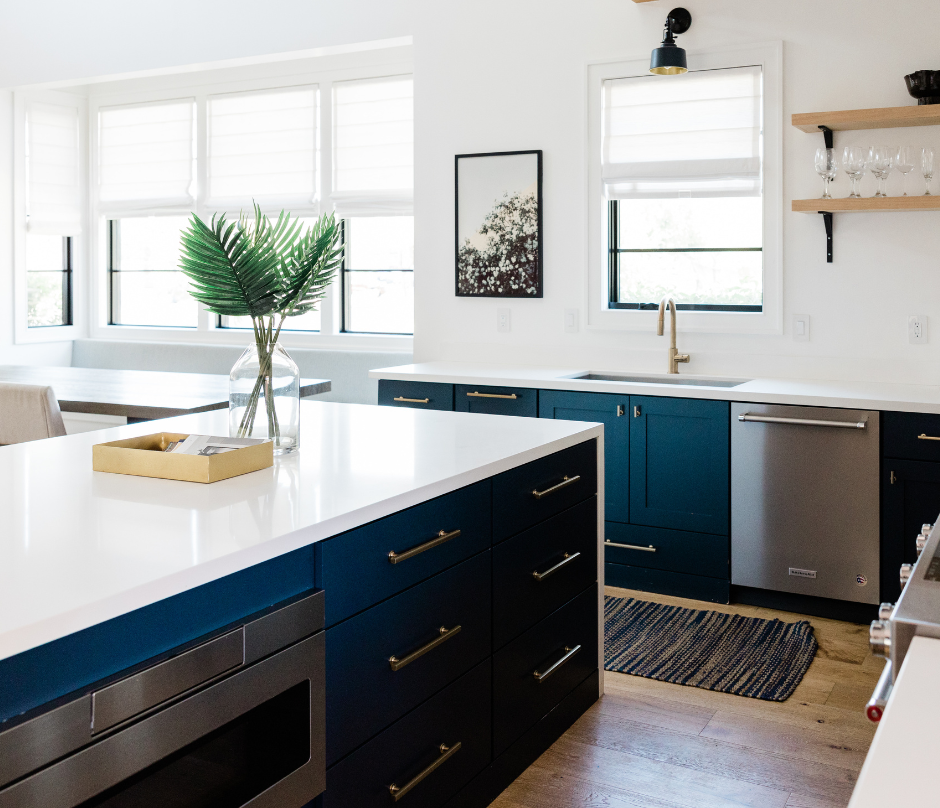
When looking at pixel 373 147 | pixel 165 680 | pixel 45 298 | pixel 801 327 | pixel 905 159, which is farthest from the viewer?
pixel 45 298

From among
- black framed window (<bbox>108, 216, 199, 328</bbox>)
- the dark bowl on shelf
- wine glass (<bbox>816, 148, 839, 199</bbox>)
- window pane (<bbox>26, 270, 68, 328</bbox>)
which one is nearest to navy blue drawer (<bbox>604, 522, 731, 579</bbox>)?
wine glass (<bbox>816, 148, 839, 199</bbox>)

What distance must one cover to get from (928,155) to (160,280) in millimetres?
4742

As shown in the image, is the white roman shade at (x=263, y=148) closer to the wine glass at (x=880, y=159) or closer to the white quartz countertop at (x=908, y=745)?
the wine glass at (x=880, y=159)

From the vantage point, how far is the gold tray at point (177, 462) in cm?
184

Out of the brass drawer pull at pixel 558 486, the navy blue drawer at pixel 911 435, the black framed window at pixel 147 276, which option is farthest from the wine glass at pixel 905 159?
the black framed window at pixel 147 276

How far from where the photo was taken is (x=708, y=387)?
382 centimetres

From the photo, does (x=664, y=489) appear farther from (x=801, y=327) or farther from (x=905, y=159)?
(x=905, y=159)

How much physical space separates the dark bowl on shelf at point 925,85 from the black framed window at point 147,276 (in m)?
4.41

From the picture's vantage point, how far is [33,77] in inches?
232

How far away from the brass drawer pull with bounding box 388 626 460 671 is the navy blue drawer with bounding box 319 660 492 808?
109 mm

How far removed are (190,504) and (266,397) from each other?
1.59 ft

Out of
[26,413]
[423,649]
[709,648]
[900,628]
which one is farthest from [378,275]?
[900,628]

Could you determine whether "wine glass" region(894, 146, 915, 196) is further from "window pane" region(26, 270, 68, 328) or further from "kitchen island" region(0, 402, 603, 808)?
"window pane" region(26, 270, 68, 328)

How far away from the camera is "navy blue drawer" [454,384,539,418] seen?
399 cm
